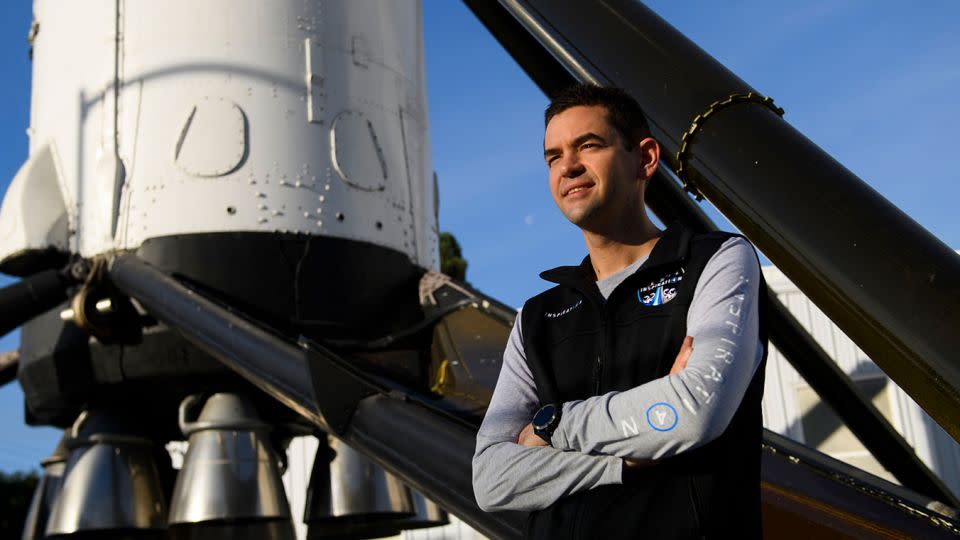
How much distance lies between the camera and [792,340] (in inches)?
219

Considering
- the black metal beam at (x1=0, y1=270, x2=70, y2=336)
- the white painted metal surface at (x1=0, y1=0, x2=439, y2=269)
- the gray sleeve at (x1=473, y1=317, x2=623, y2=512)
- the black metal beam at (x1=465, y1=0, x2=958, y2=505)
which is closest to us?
the gray sleeve at (x1=473, y1=317, x2=623, y2=512)

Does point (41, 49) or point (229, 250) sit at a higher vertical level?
point (41, 49)

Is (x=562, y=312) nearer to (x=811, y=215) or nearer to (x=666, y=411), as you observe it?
(x=666, y=411)

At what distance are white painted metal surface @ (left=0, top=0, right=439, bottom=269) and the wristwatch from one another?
4.99m

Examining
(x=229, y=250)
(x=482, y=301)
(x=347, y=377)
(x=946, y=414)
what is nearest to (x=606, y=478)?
(x=946, y=414)

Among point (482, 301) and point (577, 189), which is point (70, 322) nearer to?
point (482, 301)

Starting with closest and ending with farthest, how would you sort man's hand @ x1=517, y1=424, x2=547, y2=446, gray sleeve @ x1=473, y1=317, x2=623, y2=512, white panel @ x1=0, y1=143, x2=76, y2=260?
gray sleeve @ x1=473, y1=317, x2=623, y2=512 < man's hand @ x1=517, y1=424, x2=547, y2=446 < white panel @ x1=0, y1=143, x2=76, y2=260

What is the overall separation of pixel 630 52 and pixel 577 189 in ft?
1.95

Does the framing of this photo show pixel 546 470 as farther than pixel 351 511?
No

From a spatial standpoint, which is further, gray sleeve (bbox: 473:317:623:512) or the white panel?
the white panel

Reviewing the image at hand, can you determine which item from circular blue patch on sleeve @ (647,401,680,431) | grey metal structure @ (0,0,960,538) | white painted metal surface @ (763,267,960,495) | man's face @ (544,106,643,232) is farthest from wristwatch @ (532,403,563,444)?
white painted metal surface @ (763,267,960,495)

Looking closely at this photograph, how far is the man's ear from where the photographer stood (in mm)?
2195

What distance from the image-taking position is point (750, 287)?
6.36ft

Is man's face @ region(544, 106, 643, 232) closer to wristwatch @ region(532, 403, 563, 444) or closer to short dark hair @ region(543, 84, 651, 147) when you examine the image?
short dark hair @ region(543, 84, 651, 147)
